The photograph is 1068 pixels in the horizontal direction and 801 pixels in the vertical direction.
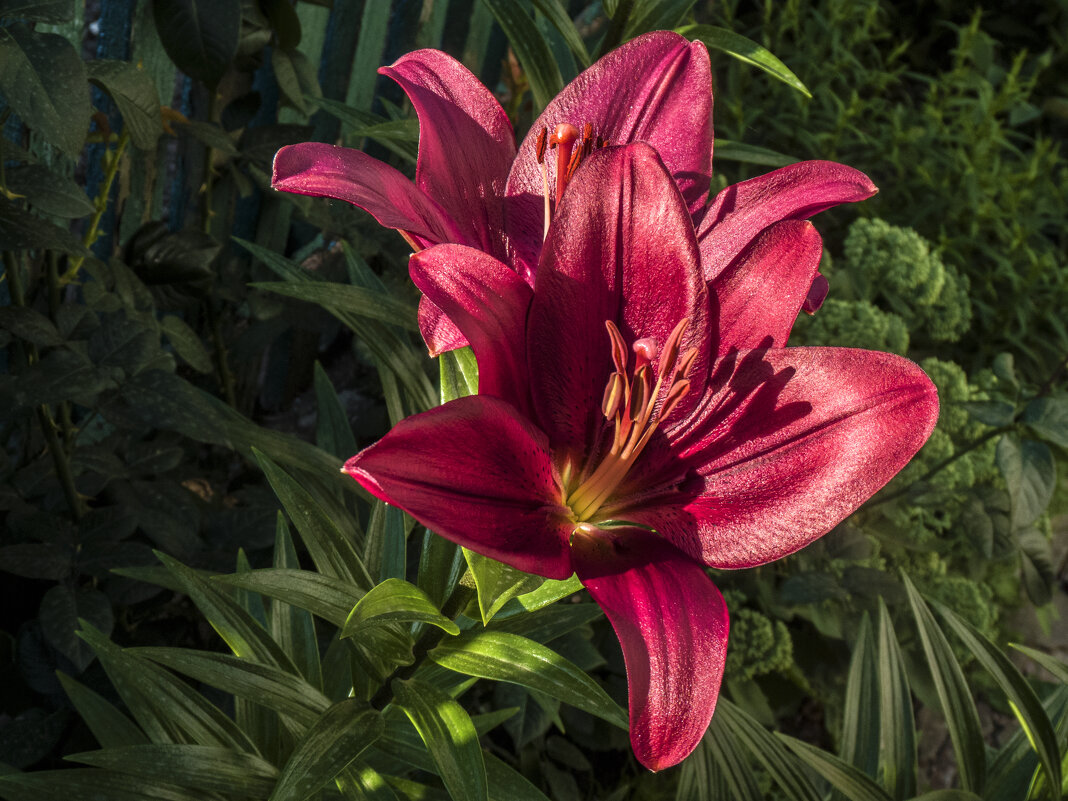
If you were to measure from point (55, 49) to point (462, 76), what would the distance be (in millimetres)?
621

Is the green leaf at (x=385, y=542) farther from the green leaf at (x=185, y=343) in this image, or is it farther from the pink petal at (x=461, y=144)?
the green leaf at (x=185, y=343)

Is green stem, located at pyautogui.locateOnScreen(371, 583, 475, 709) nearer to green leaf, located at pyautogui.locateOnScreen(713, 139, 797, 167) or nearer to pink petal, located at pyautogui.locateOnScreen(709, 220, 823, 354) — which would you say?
pink petal, located at pyautogui.locateOnScreen(709, 220, 823, 354)

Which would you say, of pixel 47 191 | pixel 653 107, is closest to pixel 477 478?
pixel 653 107

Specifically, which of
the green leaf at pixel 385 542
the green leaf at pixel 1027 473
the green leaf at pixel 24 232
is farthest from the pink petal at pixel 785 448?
the green leaf at pixel 1027 473

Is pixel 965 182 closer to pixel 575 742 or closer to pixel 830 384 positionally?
pixel 575 742

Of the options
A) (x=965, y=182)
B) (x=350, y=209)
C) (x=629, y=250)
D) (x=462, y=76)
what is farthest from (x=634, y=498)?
(x=965, y=182)

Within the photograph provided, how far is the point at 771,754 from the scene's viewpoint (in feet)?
3.26

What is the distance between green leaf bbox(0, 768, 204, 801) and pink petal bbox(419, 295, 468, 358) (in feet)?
1.78

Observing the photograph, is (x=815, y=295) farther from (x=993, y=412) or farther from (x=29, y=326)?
(x=993, y=412)

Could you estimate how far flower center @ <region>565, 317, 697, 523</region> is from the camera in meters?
0.53

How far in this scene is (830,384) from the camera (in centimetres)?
53

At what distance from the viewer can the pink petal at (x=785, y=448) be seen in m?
0.51

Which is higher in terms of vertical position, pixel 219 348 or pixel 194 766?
pixel 194 766

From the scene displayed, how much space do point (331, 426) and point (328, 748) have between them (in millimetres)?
484
